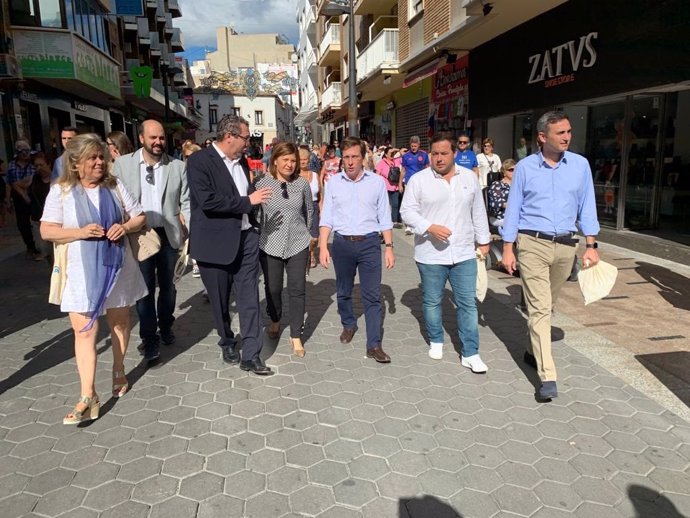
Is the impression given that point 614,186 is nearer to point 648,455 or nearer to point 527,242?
point 527,242

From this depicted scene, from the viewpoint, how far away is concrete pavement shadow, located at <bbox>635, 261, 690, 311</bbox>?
5.98 metres

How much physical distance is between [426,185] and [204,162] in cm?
171

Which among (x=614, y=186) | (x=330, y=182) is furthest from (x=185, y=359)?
(x=614, y=186)

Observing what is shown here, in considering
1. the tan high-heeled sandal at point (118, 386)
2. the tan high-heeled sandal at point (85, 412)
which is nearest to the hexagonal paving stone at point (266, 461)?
the tan high-heeled sandal at point (85, 412)

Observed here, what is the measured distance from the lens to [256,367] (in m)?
4.25

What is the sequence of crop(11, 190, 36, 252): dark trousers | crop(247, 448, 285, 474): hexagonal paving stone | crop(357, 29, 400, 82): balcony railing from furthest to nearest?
1. crop(357, 29, 400, 82): balcony railing
2. crop(11, 190, 36, 252): dark trousers
3. crop(247, 448, 285, 474): hexagonal paving stone

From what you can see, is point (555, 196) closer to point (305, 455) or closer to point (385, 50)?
point (305, 455)

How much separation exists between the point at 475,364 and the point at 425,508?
5.87ft

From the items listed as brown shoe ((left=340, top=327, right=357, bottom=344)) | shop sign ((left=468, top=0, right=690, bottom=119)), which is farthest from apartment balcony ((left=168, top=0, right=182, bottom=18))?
brown shoe ((left=340, top=327, right=357, bottom=344))

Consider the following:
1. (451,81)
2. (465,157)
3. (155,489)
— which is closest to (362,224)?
(155,489)

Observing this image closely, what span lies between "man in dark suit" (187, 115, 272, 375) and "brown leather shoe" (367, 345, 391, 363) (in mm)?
885

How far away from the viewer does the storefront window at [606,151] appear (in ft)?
31.1

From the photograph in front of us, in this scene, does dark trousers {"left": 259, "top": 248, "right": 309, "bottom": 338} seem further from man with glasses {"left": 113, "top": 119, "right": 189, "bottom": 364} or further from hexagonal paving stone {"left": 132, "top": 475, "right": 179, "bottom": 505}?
hexagonal paving stone {"left": 132, "top": 475, "right": 179, "bottom": 505}

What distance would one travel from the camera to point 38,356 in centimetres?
479
